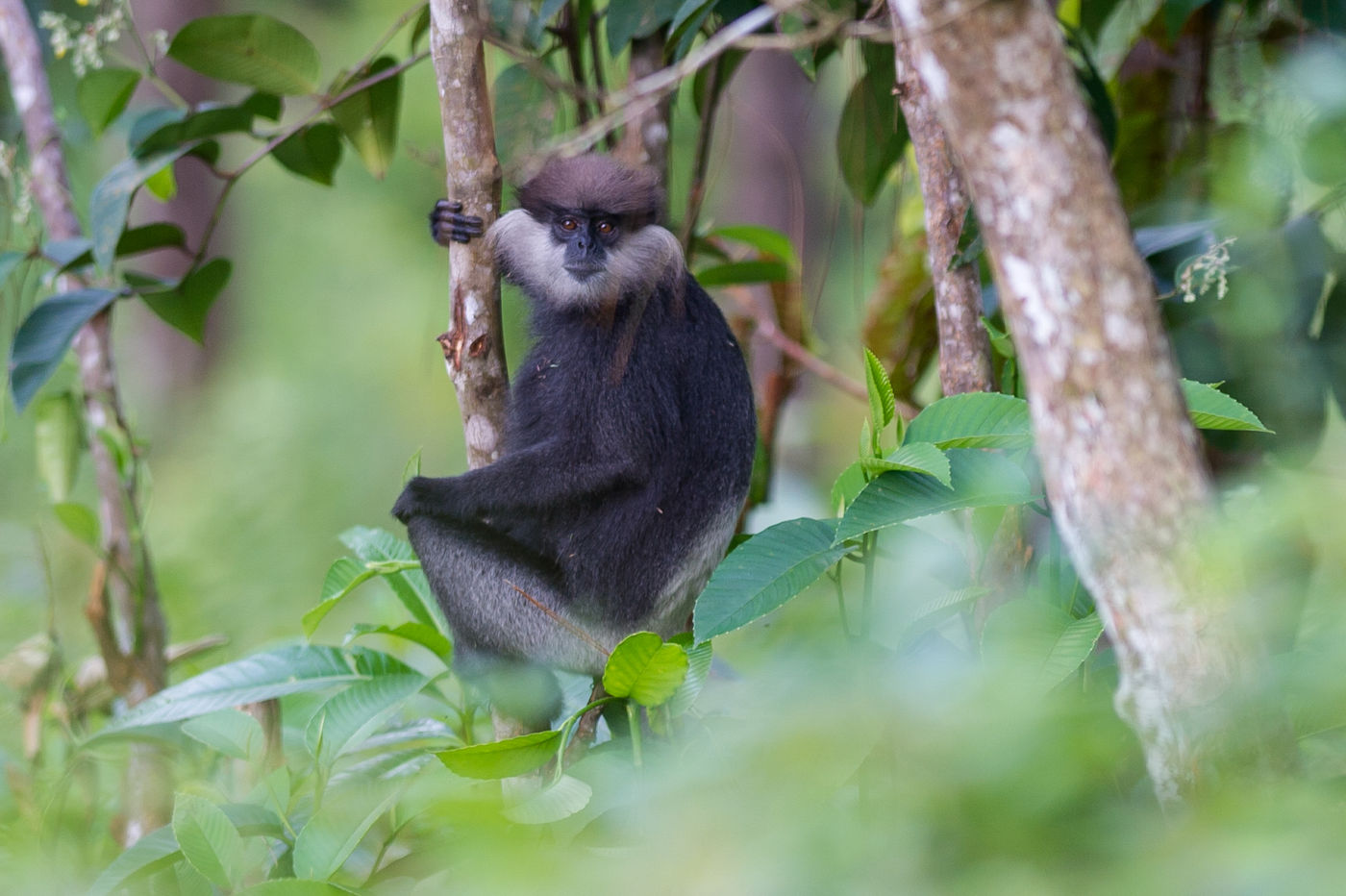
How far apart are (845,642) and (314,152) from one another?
6.63 feet

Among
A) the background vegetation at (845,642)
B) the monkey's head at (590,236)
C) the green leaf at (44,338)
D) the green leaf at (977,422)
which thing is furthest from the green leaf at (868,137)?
the green leaf at (44,338)

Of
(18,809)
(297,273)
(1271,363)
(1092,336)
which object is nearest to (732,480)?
(1271,363)

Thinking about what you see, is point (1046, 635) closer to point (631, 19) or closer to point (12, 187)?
point (631, 19)

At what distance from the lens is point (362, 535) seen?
2652mm

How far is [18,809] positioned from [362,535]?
1.02m

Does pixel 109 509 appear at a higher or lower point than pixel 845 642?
higher

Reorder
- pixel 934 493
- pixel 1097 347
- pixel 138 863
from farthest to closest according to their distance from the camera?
pixel 138 863 < pixel 934 493 < pixel 1097 347

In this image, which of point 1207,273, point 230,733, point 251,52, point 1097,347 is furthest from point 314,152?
point 1097,347

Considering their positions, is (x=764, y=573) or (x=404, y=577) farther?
(x=404, y=577)

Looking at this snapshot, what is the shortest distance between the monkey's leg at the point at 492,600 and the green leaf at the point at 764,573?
0.93 m

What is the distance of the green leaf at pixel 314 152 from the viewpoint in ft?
9.68

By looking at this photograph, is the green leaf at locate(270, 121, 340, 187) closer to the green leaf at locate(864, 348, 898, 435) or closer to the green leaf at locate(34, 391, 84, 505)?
the green leaf at locate(34, 391, 84, 505)

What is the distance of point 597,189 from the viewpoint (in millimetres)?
2703

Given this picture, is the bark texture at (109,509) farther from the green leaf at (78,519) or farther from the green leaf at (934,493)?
the green leaf at (934,493)
